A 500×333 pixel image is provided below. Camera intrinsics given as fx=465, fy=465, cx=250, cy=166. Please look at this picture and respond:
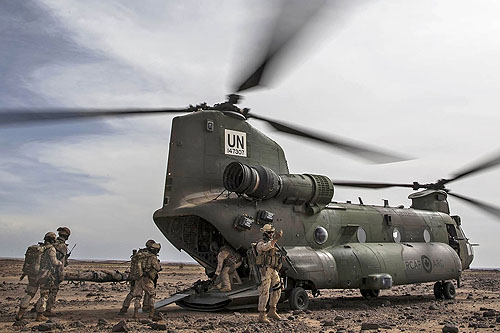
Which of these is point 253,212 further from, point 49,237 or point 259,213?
point 49,237

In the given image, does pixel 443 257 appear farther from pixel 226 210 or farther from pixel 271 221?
pixel 226 210

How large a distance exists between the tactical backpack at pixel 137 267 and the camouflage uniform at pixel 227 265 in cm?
209

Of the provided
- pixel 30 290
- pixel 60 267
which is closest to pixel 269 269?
pixel 60 267

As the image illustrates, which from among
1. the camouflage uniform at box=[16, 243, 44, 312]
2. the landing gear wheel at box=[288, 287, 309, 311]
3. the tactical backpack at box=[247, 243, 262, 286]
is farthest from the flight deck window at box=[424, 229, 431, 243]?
the camouflage uniform at box=[16, 243, 44, 312]

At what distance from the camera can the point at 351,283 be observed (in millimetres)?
12250

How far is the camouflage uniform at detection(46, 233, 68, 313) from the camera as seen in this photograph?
31.6 feet

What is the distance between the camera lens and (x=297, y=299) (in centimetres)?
1108

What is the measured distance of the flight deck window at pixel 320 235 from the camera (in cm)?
1255

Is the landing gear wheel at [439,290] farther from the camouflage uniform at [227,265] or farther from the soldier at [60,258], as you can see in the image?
the soldier at [60,258]

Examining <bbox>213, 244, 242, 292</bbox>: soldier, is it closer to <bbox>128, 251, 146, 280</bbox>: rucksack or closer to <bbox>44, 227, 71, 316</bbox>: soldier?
<bbox>128, 251, 146, 280</bbox>: rucksack

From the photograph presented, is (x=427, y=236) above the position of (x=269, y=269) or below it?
above

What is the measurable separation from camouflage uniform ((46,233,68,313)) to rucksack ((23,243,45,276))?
1.82ft

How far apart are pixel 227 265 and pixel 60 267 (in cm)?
373

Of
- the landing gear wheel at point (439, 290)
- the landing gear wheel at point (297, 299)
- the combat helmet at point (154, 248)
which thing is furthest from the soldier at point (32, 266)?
the landing gear wheel at point (439, 290)
